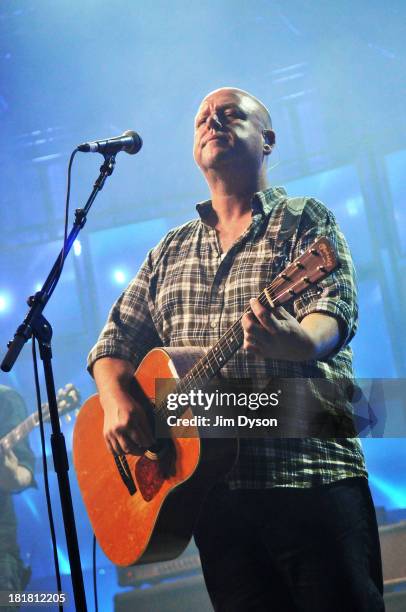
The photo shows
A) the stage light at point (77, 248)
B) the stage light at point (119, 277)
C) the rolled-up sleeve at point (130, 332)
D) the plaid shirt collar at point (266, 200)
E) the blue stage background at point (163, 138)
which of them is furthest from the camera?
the stage light at point (77, 248)

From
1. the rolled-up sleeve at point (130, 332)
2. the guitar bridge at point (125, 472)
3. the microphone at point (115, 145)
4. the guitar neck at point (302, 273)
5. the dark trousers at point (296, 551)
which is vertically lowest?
the dark trousers at point (296, 551)

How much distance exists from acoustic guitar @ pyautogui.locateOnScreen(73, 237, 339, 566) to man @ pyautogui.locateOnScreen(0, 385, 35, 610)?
4.07 feet

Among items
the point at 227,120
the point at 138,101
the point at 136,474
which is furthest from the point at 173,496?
the point at 138,101

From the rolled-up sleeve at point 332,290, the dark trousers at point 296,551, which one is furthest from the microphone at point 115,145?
the dark trousers at point 296,551

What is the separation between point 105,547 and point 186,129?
218cm

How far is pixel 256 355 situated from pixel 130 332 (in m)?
0.59

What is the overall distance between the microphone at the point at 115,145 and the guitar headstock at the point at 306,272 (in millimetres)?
801

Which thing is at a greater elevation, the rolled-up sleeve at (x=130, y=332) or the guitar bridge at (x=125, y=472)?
the rolled-up sleeve at (x=130, y=332)

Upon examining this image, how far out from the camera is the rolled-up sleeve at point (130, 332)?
2326mm

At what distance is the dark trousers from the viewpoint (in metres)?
1.67

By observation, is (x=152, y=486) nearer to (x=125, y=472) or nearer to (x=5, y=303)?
(x=125, y=472)

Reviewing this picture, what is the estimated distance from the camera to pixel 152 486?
1997 mm

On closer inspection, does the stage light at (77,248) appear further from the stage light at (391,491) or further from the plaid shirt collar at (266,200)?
the stage light at (391,491)

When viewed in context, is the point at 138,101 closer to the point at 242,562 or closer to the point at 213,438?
the point at 213,438
